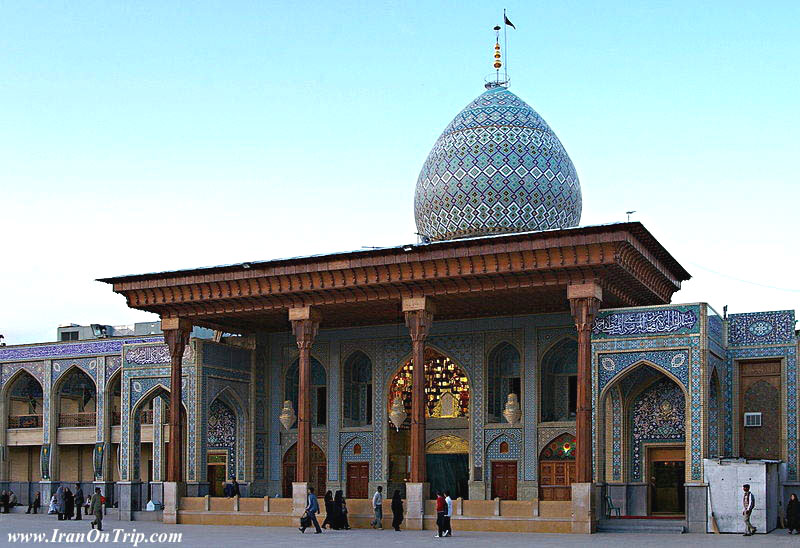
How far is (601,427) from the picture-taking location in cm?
2202

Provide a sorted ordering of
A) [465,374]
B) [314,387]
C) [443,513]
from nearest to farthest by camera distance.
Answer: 1. [443,513]
2. [465,374]
3. [314,387]

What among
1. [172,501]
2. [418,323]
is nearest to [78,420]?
[172,501]

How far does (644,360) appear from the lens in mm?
21031

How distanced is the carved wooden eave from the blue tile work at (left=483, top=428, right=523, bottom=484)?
8.68ft

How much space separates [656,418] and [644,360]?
2794mm

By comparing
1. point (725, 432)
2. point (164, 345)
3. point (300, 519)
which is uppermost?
point (164, 345)

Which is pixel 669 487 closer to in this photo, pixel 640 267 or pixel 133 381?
pixel 640 267

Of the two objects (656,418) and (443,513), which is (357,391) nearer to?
(656,418)

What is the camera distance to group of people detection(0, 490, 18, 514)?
3040 centimetres

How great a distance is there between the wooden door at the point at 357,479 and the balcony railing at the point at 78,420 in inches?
327

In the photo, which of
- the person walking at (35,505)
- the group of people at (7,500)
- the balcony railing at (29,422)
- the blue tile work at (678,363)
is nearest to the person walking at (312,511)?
the blue tile work at (678,363)

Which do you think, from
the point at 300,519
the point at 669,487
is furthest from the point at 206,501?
the point at 669,487

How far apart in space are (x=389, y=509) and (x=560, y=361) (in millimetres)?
5172

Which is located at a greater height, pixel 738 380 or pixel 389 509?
pixel 738 380
